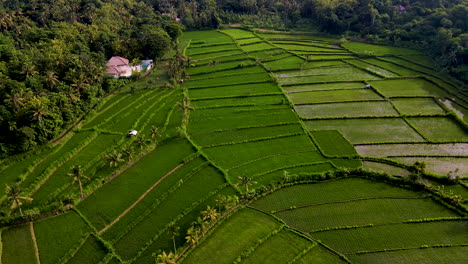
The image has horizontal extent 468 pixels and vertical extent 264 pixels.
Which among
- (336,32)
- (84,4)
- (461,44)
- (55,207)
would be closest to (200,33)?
(84,4)

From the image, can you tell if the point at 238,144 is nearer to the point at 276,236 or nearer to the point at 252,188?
the point at 252,188

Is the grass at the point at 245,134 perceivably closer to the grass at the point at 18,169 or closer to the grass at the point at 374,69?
the grass at the point at 18,169

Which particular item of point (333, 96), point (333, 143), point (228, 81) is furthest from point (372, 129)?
point (228, 81)

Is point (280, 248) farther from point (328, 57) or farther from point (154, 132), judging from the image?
point (328, 57)

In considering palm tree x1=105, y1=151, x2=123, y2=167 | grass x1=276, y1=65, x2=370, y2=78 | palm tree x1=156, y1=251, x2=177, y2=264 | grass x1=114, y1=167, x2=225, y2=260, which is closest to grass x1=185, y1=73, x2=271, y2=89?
grass x1=276, y1=65, x2=370, y2=78

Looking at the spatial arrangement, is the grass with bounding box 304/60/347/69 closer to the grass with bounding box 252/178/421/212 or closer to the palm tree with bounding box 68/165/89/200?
the grass with bounding box 252/178/421/212

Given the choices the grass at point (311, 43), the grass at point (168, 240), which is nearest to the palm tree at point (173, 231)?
the grass at point (168, 240)
